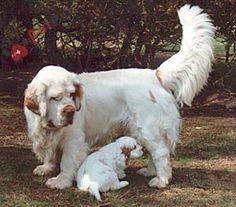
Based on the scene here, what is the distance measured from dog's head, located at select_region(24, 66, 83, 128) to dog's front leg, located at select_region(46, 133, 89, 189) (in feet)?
1.01

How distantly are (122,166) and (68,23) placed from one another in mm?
4287

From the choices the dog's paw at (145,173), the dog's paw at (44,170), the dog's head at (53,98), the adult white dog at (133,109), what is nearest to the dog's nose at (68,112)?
the dog's head at (53,98)

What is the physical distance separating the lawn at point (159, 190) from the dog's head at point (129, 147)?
0.92 feet

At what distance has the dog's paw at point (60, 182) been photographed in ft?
16.0

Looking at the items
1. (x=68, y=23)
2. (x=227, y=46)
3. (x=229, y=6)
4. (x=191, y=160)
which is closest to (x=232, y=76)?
(x=227, y=46)

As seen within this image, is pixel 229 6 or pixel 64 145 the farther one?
pixel 229 6

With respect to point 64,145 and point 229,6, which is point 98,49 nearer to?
point 229,6

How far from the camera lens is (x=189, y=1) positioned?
8047 millimetres

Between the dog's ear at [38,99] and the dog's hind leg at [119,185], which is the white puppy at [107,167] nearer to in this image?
the dog's hind leg at [119,185]

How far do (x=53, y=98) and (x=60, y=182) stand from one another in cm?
74

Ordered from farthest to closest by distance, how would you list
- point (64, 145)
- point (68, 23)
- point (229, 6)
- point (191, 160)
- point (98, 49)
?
point (98, 49) < point (68, 23) < point (229, 6) < point (191, 160) < point (64, 145)

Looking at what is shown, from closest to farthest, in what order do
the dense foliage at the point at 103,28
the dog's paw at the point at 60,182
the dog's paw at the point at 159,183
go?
1. the dog's paw at the point at 60,182
2. the dog's paw at the point at 159,183
3. the dense foliage at the point at 103,28

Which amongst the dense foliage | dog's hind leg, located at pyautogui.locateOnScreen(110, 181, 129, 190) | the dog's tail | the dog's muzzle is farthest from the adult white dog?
the dense foliage

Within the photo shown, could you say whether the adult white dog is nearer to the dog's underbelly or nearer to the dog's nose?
the dog's underbelly
